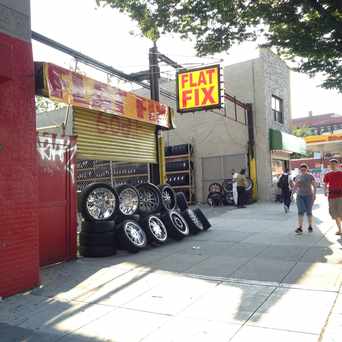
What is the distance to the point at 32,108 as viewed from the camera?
6492 millimetres

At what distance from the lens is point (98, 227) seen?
8555mm

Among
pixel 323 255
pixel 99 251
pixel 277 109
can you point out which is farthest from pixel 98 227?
pixel 277 109

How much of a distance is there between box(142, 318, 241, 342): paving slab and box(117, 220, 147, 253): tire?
12.9ft

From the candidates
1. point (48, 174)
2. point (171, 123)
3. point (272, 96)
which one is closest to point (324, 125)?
point (272, 96)

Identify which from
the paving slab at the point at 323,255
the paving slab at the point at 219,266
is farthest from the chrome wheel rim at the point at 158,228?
the paving slab at the point at 323,255

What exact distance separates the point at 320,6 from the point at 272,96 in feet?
48.6

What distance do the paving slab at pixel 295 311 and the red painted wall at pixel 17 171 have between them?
347 centimetres

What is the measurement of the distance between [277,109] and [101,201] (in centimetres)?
1617

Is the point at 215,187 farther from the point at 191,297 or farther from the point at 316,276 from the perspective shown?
the point at 191,297

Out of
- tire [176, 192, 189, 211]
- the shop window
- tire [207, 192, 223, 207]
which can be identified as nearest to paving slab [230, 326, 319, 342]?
tire [176, 192, 189, 211]

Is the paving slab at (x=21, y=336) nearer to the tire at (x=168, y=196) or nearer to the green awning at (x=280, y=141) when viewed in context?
the tire at (x=168, y=196)

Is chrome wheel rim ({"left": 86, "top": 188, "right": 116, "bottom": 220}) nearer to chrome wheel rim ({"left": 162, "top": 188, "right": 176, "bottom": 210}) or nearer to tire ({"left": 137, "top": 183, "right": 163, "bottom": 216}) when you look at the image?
tire ({"left": 137, "top": 183, "right": 163, "bottom": 216})

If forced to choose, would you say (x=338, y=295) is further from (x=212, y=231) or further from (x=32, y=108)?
(x=212, y=231)

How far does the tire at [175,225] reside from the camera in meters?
10.1
